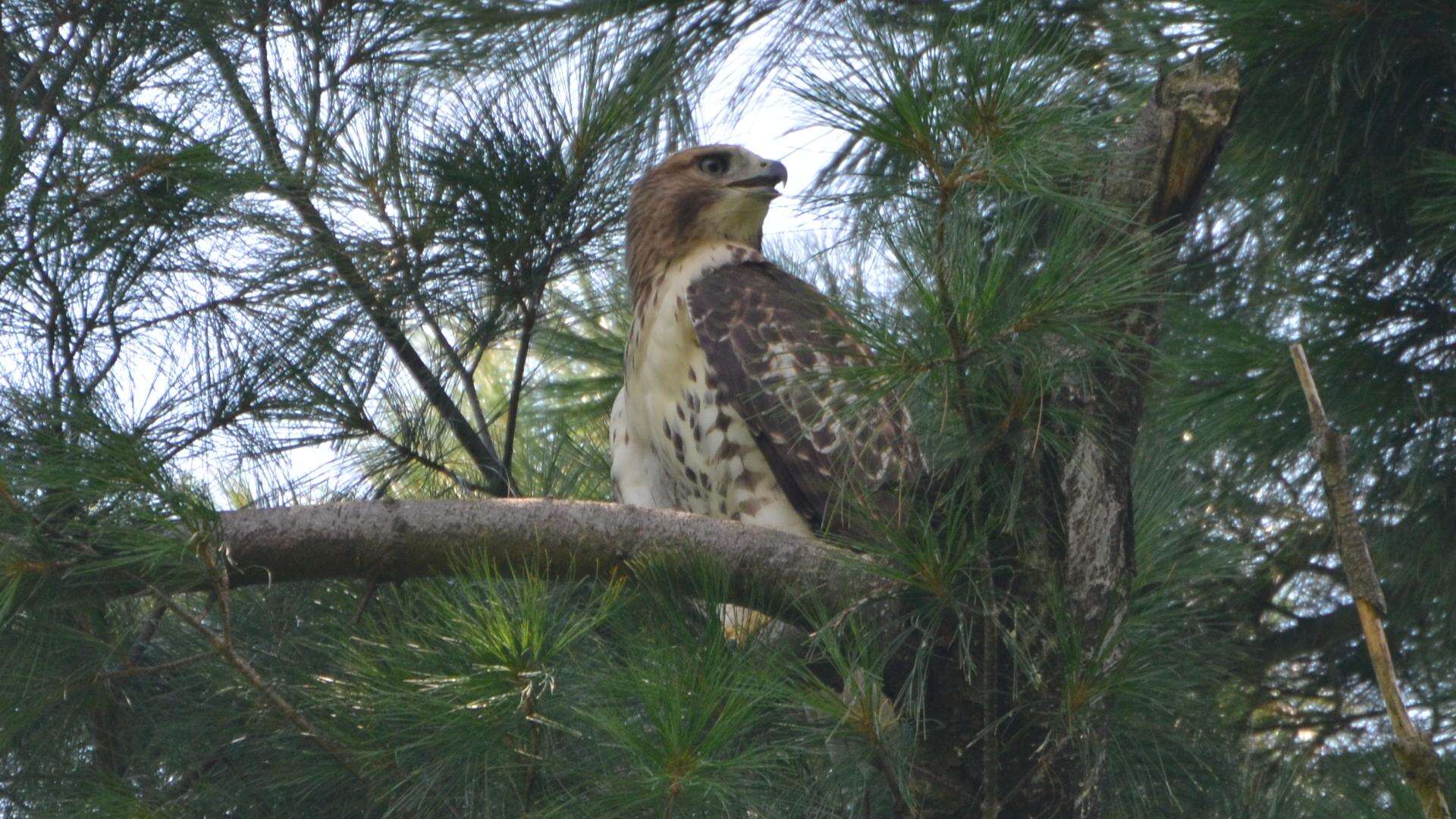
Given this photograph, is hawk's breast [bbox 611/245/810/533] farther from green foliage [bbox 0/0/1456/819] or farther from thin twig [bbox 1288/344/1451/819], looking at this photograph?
thin twig [bbox 1288/344/1451/819]

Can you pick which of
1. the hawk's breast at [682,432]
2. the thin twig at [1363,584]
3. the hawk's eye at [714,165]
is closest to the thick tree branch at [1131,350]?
the thin twig at [1363,584]

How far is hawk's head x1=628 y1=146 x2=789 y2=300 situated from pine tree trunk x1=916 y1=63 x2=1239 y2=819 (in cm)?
190

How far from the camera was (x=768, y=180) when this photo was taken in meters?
4.44

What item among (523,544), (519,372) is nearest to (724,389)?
(519,372)

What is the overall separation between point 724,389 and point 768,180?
2.77 ft

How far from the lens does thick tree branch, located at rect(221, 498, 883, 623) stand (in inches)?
104

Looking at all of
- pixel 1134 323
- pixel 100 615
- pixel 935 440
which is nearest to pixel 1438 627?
pixel 1134 323

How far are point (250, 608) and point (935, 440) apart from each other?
169 centimetres

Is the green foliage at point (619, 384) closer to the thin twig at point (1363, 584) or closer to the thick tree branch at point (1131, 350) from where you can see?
the thick tree branch at point (1131, 350)

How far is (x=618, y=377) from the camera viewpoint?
534 cm

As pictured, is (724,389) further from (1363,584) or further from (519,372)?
(1363,584)

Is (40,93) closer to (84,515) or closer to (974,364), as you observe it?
(84,515)

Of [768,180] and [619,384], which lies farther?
[619,384]

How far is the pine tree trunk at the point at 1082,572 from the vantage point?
8.13 feet
